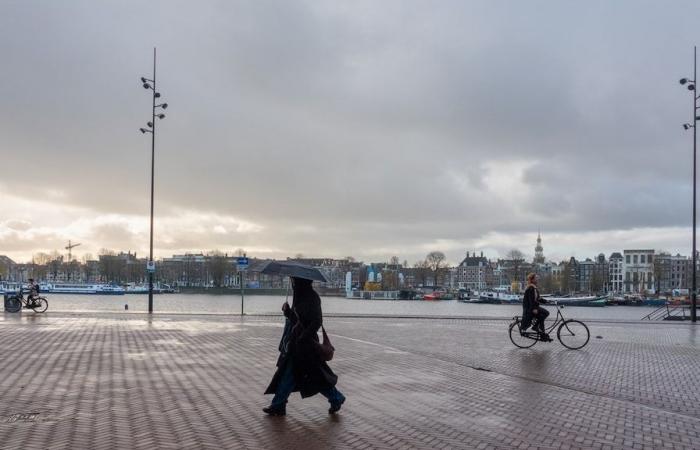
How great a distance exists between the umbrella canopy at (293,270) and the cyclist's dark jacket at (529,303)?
28.1 feet

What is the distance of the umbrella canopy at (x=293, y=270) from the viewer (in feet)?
22.9

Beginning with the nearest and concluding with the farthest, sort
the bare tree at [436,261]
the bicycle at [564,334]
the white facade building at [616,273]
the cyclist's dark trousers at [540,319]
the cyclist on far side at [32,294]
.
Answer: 1. the cyclist's dark trousers at [540,319]
2. the bicycle at [564,334]
3. the cyclist on far side at [32,294]
4. the bare tree at [436,261]
5. the white facade building at [616,273]

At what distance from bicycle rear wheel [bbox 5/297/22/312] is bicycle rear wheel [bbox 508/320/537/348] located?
65.9ft

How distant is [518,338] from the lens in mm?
15305

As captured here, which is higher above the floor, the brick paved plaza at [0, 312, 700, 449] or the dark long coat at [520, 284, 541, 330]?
the dark long coat at [520, 284, 541, 330]

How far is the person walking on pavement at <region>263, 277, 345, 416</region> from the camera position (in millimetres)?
7000

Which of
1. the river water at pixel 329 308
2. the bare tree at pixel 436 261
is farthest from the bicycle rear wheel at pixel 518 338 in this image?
the bare tree at pixel 436 261

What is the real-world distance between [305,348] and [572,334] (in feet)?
32.4

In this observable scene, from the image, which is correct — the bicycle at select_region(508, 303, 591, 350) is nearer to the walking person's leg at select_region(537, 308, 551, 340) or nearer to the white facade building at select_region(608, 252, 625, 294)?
the walking person's leg at select_region(537, 308, 551, 340)

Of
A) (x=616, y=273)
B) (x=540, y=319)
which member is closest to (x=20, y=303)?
(x=540, y=319)

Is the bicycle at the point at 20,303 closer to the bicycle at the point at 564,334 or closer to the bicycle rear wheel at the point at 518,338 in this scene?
the bicycle rear wheel at the point at 518,338

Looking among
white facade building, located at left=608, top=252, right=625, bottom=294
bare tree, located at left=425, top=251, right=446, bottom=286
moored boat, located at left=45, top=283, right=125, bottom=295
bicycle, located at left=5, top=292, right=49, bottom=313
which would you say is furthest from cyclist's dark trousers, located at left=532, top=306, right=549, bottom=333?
white facade building, located at left=608, top=252, right=625, bottom=294

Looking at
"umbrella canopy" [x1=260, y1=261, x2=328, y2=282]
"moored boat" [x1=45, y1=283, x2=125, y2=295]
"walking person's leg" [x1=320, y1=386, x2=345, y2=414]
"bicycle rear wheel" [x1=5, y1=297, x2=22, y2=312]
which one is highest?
"umbrella canopy" [x1=260, y1=261, x2=328, y2=282]

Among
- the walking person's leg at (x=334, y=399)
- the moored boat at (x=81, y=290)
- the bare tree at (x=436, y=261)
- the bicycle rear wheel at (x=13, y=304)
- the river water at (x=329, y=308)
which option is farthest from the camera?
the bare tree at (x=436, y=261)
